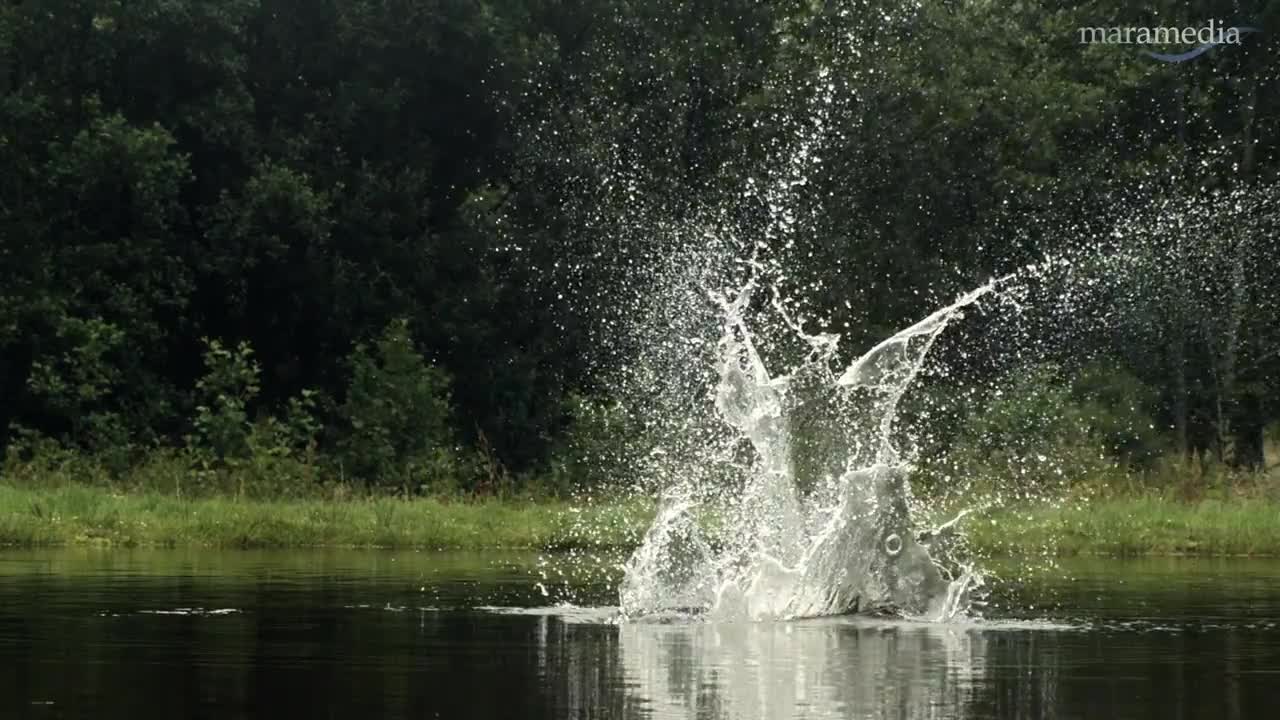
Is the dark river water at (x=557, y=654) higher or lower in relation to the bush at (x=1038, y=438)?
lower

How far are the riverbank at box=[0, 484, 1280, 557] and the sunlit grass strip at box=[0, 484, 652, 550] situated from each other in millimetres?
18

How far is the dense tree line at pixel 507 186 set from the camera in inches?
1645


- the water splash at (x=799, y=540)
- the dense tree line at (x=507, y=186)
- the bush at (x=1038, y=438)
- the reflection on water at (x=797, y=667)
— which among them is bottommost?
the reflection on water at (x=797, y=667)

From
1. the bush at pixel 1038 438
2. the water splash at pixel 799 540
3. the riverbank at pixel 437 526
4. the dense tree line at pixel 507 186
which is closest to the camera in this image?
the water splash at pixel 799 540

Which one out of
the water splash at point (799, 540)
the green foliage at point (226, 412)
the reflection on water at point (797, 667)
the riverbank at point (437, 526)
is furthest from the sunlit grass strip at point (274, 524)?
the reflection on water at point (797, 667)

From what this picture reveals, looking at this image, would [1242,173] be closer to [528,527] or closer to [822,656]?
[528,527]

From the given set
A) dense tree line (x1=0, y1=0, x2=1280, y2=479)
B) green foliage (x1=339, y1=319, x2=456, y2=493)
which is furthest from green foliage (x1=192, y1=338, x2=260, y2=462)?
green foliage (x1=339, y1=319, x2=456, y2=493)

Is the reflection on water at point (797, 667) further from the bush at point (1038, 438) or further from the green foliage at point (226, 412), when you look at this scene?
the green foliage at point (226, 412)

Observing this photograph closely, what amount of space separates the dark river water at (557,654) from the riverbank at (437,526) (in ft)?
15.8

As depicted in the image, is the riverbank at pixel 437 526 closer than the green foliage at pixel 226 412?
Yes

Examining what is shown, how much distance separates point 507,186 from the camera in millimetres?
46125

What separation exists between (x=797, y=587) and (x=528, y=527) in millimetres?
10724

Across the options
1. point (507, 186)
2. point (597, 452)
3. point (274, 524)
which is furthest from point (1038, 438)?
point (507, 186)

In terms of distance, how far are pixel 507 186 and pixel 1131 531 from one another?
19.6 m
